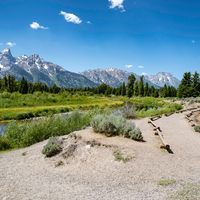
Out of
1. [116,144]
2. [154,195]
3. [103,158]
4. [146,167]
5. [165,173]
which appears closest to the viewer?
[154,195]

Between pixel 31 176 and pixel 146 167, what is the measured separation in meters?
3.88

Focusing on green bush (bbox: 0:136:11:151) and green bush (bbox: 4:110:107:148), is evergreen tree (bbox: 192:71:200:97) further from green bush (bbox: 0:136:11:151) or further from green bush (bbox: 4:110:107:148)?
green bush (bbox: 0:136:11:151)

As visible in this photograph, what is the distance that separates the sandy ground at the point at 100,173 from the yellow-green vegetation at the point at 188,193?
122mm

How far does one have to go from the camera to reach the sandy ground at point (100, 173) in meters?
3.85

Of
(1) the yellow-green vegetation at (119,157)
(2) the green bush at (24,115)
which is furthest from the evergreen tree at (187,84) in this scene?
(1) the yellow-green vegetation at (119,157)

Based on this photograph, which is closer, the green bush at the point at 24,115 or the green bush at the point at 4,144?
the green bush at the point at 4,144

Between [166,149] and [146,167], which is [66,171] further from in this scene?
[166,149]

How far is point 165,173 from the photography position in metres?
4.56

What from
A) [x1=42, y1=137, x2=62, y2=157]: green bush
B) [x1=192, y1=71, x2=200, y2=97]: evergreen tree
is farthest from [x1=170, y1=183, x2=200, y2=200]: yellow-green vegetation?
[x1=192, y1=71, x2=200, y2=97]: evergreen tree

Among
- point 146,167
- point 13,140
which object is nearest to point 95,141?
point 146,167

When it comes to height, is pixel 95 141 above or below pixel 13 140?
above

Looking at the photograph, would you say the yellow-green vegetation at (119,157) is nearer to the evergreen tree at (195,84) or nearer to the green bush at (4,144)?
the green bush at (4,144)

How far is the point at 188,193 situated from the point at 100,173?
246cm

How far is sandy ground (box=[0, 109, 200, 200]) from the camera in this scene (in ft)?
12.6
